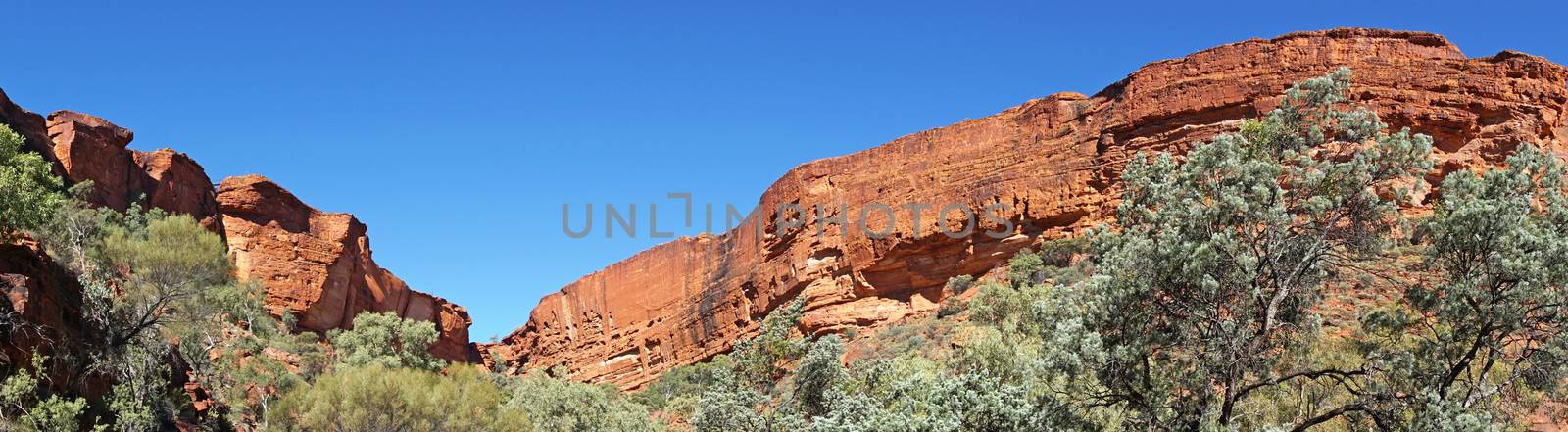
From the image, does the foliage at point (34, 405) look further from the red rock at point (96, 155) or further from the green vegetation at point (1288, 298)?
the red rock at point (96, 155)

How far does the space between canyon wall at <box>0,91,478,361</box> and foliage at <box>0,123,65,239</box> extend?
1568cm

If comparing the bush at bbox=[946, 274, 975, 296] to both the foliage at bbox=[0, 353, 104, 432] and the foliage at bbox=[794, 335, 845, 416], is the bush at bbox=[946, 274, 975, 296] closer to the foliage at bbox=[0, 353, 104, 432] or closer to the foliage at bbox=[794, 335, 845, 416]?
the foliage at bbox=[794, 335, 845, 416]

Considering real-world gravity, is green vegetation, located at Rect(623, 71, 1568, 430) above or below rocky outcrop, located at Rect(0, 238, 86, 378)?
below

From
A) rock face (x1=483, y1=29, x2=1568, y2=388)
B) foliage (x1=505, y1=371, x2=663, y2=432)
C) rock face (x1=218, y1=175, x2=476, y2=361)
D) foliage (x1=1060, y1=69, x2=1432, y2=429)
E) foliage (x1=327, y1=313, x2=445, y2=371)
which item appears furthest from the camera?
rock face (x1=218, y1=175, x2=476, y2=361)

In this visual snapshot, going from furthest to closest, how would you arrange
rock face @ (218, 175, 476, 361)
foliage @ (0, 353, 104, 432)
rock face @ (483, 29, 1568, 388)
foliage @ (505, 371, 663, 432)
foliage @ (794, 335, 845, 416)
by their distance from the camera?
rock face @ (218, 175, 476, 361)
rock face @ (483, 29, 1568, 388)
foliage @ (505, 371, 663, 432)
foliage @ (0, 353, 104, 432)
foliage @ (794, 335, 845, 416)

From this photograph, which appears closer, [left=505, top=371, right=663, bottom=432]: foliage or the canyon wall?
[left=505, top=371, right=663, bottom=432]: foliage

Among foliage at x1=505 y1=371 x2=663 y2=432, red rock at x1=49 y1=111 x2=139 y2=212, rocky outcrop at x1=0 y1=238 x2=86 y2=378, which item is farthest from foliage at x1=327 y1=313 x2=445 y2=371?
rocky outcrop at x1=0 y1=238 x2=86 y2=378

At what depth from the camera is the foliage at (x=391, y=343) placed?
35.3m

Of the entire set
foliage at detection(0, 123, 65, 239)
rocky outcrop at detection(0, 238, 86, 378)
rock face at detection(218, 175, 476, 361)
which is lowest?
rocky outcrop at detection(0, 238, 86, 378)

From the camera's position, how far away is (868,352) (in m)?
41.6

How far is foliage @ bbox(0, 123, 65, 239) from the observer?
62.4ft

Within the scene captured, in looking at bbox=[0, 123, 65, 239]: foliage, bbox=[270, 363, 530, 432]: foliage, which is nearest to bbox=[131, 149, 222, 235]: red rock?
bbox=[270, 363, 530, 432]: foliage

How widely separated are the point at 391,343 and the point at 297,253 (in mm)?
14374

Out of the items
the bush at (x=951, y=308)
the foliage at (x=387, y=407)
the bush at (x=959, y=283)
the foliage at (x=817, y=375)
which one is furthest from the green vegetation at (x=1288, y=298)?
the bush at (x=959, y=283)
